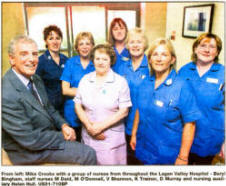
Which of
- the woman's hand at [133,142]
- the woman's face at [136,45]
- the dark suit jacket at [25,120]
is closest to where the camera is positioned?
the dark suit jacket at [25,120]

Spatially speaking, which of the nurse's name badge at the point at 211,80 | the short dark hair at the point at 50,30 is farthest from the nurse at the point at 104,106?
the nurse's name badge at the point at 211,80

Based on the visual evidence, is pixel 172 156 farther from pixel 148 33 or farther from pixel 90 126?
pixel 148 33

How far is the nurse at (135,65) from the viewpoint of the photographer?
4.78ft

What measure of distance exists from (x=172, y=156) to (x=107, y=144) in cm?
50

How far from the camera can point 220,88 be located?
1443mm

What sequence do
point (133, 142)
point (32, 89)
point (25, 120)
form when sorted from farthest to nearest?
point (133, 142) < point (32, 89) < point (25, 120)

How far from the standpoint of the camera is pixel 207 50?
4.66 feet

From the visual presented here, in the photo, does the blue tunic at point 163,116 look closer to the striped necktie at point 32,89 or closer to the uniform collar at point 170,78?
the uniform collar at point 170,78

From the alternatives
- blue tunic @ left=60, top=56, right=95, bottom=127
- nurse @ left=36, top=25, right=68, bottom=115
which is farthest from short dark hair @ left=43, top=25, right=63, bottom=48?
blue tunic @ left=60, top=56, right=95, bottom=127

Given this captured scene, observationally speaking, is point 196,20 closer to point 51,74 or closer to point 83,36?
point 83,36

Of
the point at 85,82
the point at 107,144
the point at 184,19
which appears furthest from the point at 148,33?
the point at 107,144

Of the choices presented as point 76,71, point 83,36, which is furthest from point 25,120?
point 83,36

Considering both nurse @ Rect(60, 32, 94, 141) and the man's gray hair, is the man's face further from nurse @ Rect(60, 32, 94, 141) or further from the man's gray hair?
nurse @ Rect(60, 32, 94, 141)

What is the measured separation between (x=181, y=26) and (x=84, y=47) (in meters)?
0.75
